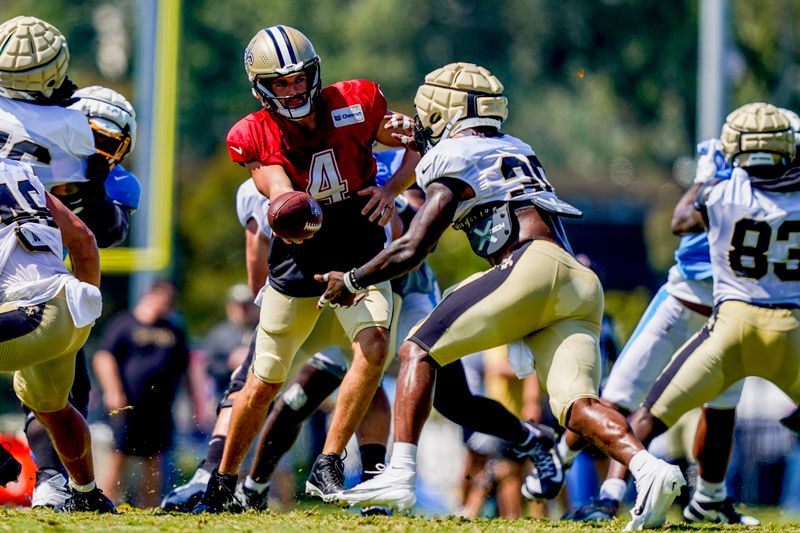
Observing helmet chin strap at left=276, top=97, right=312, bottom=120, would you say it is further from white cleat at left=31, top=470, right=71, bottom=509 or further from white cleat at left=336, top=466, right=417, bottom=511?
white cleat at left=31, top=470, right=71, bottom=509

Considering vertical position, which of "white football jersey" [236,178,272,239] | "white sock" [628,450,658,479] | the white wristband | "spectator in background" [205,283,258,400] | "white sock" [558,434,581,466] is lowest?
"spectator in background" [205,283,258,400]

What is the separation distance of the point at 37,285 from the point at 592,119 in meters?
35.1

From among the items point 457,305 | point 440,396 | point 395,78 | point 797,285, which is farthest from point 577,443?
point 395,78

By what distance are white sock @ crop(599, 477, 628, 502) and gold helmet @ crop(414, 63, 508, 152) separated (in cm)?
244

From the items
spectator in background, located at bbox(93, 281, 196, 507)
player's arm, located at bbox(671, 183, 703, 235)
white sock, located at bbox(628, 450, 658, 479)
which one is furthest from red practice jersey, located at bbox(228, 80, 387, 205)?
spectator in background, located at bbox(93, 281, 196, 507)

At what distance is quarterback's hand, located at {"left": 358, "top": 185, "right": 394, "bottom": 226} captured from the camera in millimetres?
6721

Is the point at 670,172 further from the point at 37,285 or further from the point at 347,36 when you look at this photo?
the point at 37,285

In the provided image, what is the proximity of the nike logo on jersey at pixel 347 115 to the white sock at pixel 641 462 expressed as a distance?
6.88 feet

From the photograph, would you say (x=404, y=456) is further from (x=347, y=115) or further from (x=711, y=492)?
(x=711, y=492)


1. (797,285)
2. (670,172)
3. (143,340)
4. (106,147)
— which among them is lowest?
(670,172)

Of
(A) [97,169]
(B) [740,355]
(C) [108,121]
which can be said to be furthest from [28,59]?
(B) [740,355]

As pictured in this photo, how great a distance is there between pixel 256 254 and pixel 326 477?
5.81ft

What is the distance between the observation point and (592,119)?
40.4 meters

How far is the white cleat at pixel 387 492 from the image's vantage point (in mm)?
6094
